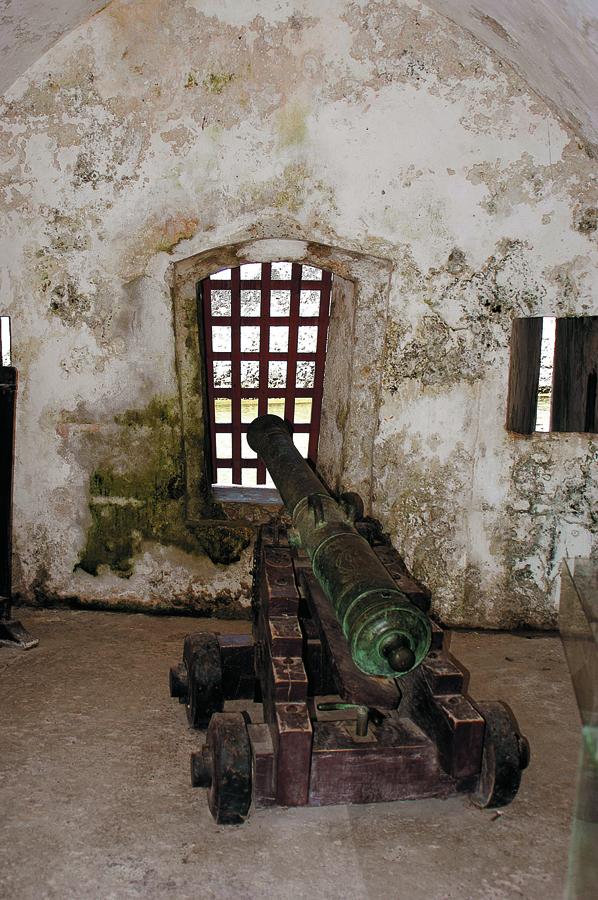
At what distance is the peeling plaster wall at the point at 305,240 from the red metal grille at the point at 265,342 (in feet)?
2.41

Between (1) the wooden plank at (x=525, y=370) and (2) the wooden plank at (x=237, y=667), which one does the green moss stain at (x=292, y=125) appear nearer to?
(1) the wooden plank at (x=525, y=370)

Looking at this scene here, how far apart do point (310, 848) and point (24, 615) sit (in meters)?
2.43

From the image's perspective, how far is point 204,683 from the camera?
3143 mm

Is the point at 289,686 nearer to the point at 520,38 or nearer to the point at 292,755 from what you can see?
the point at 292,755

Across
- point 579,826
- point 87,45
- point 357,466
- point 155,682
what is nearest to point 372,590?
point 579,826

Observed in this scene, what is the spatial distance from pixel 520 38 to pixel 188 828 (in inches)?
130

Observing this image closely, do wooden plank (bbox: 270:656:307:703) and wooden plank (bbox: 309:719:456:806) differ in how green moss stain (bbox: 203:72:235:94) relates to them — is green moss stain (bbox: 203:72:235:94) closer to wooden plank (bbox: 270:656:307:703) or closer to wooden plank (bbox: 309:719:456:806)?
wooden plank (bbox: 270:656:307:703)

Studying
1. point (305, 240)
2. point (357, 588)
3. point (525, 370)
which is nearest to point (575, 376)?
point (525, 370)

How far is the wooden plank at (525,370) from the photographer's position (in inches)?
159

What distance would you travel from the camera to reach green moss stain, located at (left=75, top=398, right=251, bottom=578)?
14.0ft

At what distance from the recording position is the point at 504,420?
4.18 m

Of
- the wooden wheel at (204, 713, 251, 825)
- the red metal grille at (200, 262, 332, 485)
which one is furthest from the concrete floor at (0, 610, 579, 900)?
the red metal grille at (200, 262, 332, 485)

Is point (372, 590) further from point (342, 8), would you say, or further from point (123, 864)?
point (342, 8)

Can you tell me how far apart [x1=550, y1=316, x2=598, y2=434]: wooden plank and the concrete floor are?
143 cm
